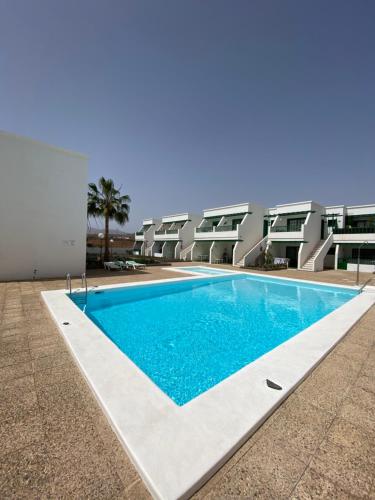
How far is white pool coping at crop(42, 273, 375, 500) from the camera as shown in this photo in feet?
7.07

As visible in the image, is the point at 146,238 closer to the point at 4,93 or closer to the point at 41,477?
the point at 4,93

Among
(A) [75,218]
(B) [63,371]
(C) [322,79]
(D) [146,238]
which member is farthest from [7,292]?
(D) [146,238]

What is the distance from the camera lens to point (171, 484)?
1982mm

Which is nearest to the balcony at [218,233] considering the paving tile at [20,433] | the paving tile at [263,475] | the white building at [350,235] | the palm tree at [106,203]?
the white building at [350,235]

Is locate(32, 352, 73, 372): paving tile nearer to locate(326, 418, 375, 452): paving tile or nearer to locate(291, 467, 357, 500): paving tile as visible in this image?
locate(291, 467, 357, 500): paving tile

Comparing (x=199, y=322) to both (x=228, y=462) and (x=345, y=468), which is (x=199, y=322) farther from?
(x=345, y=468)

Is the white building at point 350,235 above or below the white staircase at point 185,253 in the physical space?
above

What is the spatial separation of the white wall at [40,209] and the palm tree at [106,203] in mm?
5517

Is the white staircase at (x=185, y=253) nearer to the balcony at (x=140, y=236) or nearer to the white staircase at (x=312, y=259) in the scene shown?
the balcony at (x=140, y=236)

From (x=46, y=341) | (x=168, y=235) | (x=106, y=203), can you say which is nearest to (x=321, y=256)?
(x=168, y=235)

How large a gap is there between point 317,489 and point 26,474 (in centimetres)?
279

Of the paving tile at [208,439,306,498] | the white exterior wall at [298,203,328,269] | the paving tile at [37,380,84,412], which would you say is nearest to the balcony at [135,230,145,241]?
the white exterior wall at [298,203,328,269]

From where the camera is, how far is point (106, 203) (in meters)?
20.8

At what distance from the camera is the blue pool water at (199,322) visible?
5.20m
